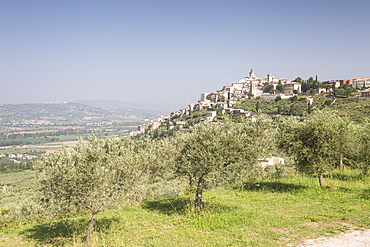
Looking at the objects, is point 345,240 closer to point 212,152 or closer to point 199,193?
point 212,152

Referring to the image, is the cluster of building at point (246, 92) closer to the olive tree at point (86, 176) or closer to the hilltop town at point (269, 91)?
the hilltop town at point (269, 91)

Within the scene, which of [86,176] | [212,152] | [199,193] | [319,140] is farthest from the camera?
[319,140]

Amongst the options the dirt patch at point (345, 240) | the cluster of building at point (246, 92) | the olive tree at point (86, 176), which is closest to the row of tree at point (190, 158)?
the olive tree at point (86, 176)

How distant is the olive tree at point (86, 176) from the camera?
32.8ft

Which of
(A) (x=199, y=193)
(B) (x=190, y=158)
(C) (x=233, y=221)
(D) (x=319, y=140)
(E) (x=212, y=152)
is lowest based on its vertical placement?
(C) (x=233, y=221)

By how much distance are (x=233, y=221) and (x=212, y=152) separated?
11.4 ft

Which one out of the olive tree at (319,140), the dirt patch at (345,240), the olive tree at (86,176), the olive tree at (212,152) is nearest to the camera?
the dirt patch at (345,240)

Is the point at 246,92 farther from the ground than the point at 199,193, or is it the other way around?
the point at 246,92

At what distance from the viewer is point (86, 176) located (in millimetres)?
9977

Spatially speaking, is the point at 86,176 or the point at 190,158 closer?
the point at 86,176

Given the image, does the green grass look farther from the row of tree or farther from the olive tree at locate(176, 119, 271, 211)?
the olive tree at locate(176, 119, 271, 211)

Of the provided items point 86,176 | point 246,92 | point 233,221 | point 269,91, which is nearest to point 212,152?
point 233,221

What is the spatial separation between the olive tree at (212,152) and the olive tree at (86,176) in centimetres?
294

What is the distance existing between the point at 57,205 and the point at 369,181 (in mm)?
20489
